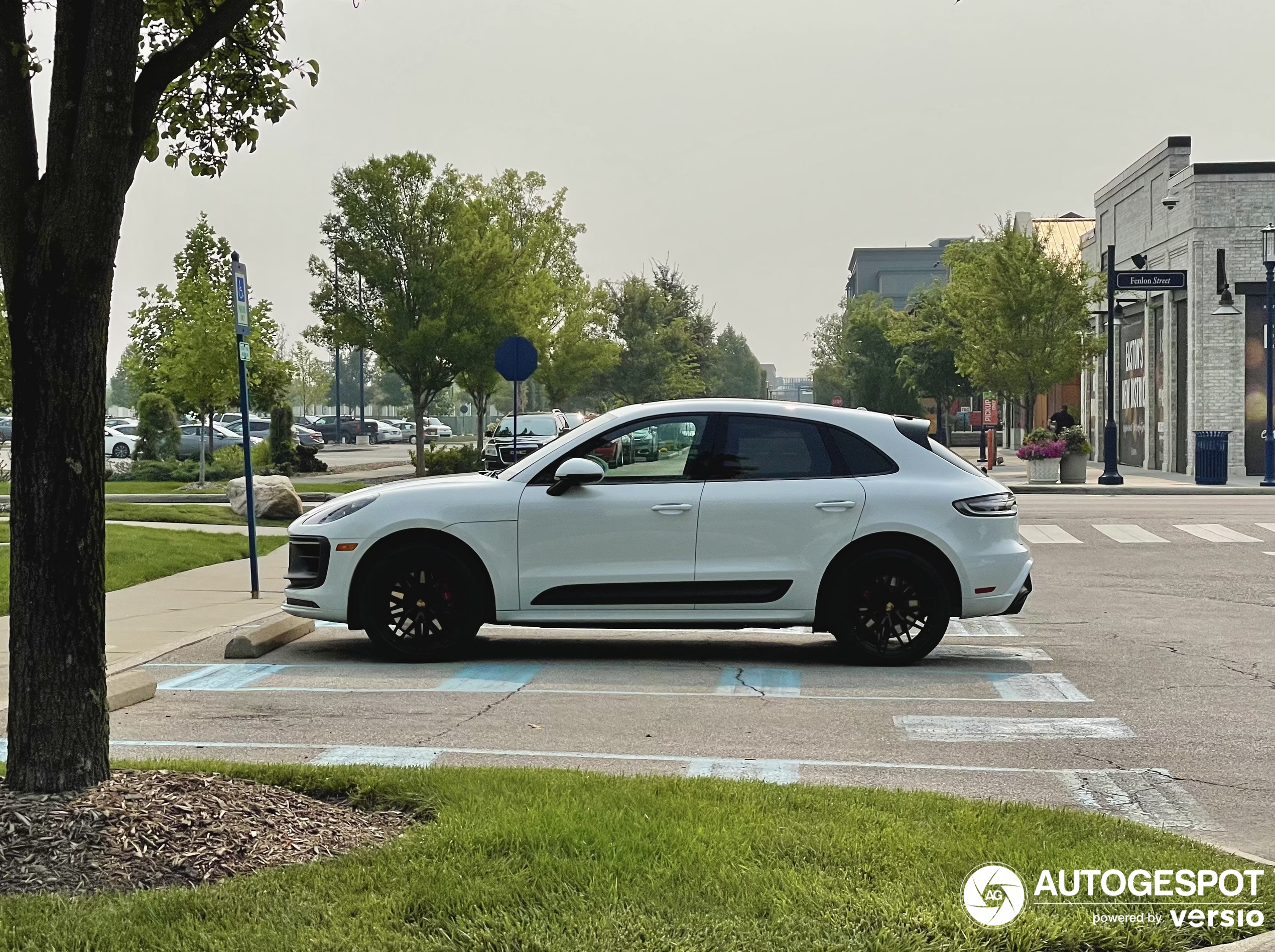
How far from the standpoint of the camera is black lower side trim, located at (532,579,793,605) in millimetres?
9617

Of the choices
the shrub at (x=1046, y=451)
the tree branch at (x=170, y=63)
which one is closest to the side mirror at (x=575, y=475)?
the tree branch at (x=170, y=63)

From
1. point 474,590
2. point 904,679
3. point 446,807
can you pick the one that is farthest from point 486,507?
point 446,807

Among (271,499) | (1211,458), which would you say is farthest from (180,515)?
(1211,458)

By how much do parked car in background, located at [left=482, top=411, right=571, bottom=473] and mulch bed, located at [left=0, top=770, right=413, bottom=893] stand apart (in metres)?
27.9

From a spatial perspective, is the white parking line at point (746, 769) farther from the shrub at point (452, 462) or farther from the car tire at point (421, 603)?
the shrub at point (452, 462)

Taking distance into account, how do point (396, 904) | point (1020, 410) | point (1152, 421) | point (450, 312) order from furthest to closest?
1. point (1020, 410)
2. point (1152, 421)
3. point (450, 312)
4. point (396, 904)

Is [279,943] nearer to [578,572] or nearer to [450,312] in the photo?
[578,572]

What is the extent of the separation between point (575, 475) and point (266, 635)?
8.57 ft

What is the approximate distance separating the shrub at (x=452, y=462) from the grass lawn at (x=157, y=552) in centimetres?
1907

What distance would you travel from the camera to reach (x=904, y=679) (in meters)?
9.26

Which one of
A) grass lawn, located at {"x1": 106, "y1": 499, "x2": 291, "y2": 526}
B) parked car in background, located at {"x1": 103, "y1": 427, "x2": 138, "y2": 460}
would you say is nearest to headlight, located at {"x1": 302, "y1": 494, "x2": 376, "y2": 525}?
grass lawn, located at {"x1": 106, "y1": 499, "x2": 291, "y2": 526}

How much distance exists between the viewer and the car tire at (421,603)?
9.70 meters

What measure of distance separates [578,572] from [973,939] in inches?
225

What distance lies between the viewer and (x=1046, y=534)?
66.5 ft
